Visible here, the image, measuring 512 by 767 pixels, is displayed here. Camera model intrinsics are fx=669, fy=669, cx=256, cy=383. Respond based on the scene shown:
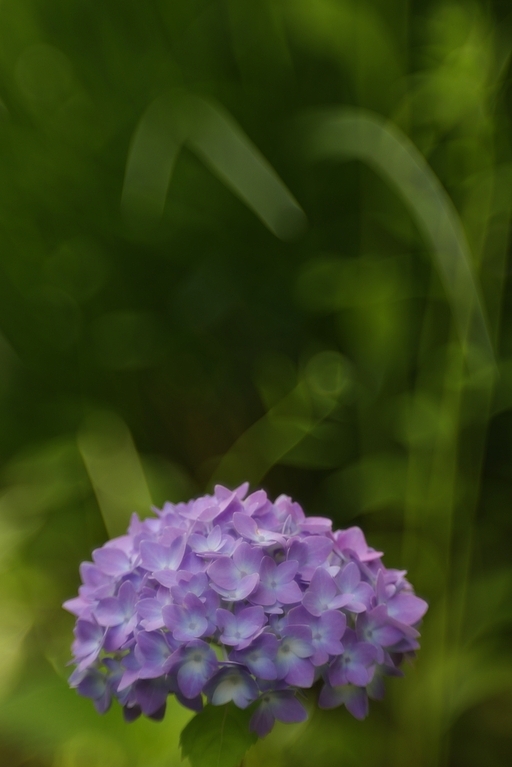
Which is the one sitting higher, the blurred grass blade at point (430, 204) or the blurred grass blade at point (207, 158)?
the blurred grass blade at point (207, 158)

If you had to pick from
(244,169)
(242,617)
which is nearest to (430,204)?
(244,169)

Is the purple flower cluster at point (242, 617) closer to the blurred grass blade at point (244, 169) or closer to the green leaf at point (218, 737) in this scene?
the green leaf at point (218, 737)

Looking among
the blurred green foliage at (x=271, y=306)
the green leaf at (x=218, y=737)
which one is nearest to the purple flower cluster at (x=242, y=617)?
the green leaf at (x=218, y=737)

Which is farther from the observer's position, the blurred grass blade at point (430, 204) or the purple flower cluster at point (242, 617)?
the blurred grass blade at point (430, 204)

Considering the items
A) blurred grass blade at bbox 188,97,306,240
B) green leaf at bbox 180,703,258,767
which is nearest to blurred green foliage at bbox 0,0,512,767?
blurred grass blade at bbox 188,97,306,240

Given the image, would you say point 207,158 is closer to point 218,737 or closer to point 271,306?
point 271,306

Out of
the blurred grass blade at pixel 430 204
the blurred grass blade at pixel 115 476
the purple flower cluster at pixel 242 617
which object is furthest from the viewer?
the blurred grass blade at pixel 115 476

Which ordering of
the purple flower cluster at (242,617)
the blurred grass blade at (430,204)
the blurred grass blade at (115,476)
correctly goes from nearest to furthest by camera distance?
the purple flower cluster at (242,617)
the blurred grass blade at (430,204)
the blurred grass blade at (115,476)
